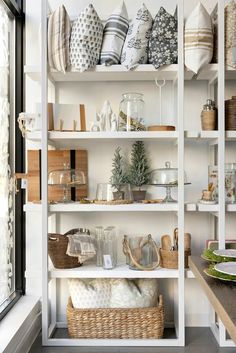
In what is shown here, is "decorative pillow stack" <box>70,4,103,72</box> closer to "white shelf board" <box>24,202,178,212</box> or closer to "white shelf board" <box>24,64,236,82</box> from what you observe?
"white shelf board" <box>24,64,236,82</box>

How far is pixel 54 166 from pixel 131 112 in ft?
1.92

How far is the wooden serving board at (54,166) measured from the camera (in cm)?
247

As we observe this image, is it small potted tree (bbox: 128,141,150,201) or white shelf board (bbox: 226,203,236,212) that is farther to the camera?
small potted tree (bbox: 128,141,150,201)

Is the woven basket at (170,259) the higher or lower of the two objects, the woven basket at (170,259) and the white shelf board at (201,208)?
the lower

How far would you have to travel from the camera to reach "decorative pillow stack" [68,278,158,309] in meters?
2.35

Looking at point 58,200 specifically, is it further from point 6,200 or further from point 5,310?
point 5,310

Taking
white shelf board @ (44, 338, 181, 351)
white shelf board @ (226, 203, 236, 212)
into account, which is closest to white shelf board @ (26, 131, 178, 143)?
white shelf board @ (226, 203, 236, 212)

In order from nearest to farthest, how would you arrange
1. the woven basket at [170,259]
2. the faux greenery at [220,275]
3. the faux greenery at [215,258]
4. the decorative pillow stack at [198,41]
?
the faux greenery at [220,275]
the faux greenery at [215,258]
the decorative pillow stack at [198,41]
the woven basket at [170,259]

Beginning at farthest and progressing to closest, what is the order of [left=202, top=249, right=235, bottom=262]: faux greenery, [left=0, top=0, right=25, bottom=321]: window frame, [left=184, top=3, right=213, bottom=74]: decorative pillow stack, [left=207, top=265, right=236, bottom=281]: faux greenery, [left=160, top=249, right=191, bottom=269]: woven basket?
[left=0, top=0, right=25, bottom=321]: window frame
[left=160, top=249, right=191, bottom=269]: woven basket
[left=184, top=3, right=213, bottom=74]: decorative pillow stack
[left=202, top=249, right=235, bottom=262]: faux greenery
[left=207, top=265, right=236, bottom=281]: faux greenery

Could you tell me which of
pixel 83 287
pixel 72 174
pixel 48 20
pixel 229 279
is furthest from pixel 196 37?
pixel 83 287

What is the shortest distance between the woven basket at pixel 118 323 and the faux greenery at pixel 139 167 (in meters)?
0.75

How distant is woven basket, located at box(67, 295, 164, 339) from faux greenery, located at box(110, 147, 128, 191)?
752mm

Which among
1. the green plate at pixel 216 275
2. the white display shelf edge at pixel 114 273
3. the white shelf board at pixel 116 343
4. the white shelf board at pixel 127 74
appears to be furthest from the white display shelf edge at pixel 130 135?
the white shelf board at pixel 116 343

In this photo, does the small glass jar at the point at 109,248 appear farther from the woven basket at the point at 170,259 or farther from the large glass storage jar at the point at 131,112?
the large glass storage jar at the point at 131,112
